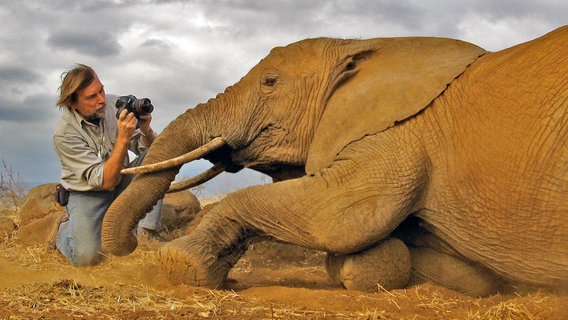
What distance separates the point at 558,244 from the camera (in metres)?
4.80

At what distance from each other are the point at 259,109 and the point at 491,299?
7.32 feet

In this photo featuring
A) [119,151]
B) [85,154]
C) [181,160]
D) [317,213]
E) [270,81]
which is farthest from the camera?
[85,154]

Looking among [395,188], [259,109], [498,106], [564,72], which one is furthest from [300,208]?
[564,72]

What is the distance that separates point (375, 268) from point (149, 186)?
1849 mm

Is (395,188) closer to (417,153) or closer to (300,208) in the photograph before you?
(417,153)

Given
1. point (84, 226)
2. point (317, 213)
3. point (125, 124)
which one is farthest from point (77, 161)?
point (317, 213)

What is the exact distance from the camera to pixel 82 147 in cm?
738

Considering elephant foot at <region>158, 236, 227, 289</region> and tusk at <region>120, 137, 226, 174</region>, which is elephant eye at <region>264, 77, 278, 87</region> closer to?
tusk at <region>120, 137, 226, 174</region>

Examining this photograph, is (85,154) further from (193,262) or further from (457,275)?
(457,275)

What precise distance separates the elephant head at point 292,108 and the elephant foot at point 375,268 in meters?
0.72

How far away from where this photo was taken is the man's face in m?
7.43

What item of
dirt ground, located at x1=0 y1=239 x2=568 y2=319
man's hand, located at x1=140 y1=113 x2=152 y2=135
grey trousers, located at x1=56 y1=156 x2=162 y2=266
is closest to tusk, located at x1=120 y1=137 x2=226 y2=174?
dirt ground, located at x1=0 y1=239 x2=568 y2=319

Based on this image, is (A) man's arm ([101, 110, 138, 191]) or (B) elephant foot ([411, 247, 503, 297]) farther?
Answer: (A) man's arm ([101, 110, 138, 191])

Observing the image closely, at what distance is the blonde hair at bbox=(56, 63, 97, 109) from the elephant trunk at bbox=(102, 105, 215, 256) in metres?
2.00
